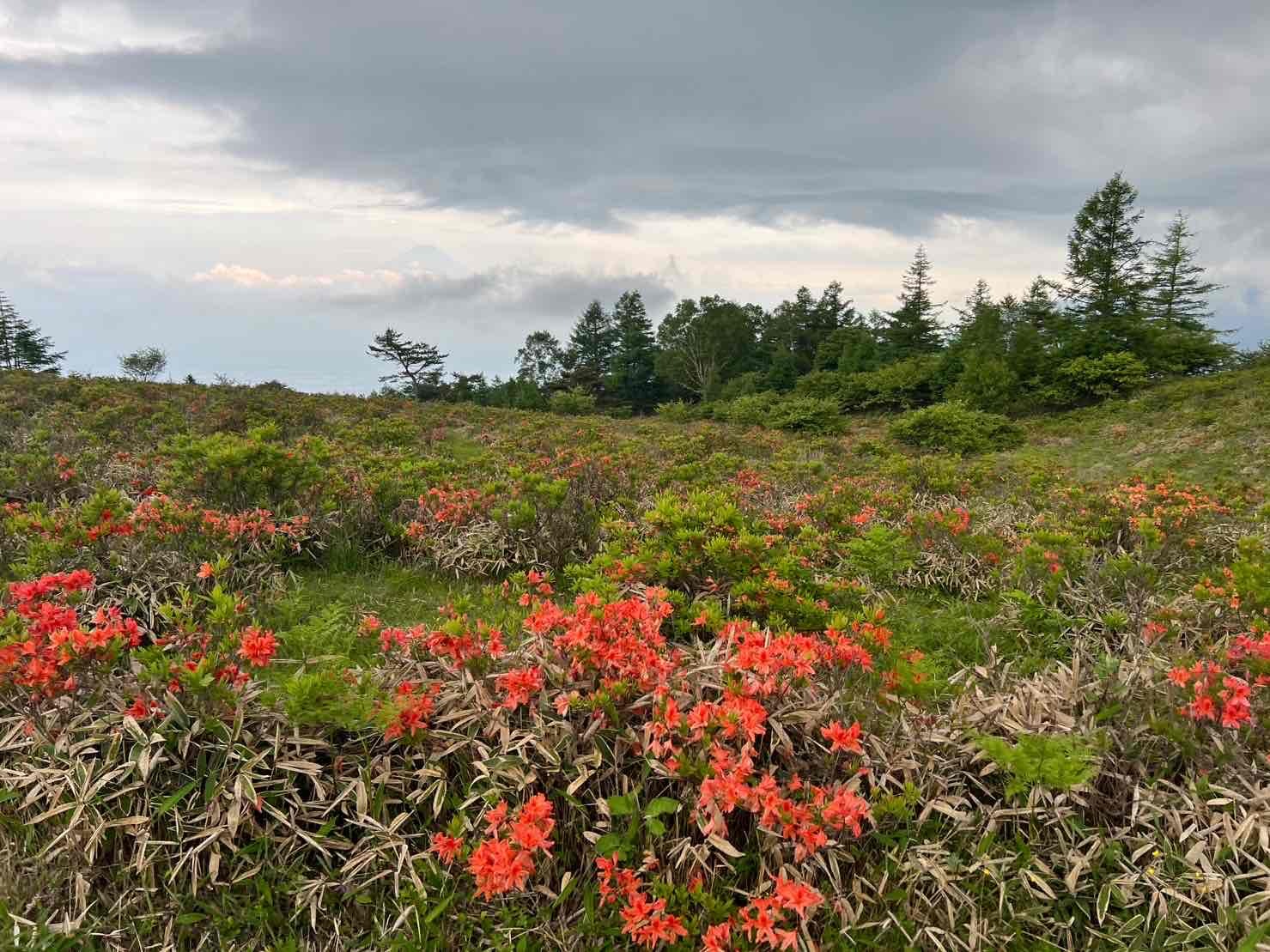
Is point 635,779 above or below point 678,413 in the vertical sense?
below

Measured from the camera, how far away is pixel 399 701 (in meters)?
2.67

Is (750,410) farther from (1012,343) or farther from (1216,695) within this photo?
(1216,695)

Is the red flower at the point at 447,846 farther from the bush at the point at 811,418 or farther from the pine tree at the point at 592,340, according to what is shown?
the pine tree at the point at 592,340

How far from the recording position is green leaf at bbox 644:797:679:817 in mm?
2383

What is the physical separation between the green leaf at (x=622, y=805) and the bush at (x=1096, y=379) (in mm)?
20787

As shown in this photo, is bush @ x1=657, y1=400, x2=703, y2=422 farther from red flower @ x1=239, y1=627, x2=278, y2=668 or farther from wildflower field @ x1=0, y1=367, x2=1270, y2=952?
red flower @ x1=239, y1=627, x2=278, y2=668

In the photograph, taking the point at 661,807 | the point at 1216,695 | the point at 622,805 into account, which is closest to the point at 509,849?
the point at 622,805

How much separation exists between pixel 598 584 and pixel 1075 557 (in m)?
3.66

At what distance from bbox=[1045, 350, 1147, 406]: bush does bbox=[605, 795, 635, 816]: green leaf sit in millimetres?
20787

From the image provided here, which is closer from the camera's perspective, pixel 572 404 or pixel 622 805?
pixel 622 805

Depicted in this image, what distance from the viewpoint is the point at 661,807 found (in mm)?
2395

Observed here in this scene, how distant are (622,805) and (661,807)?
15 cm

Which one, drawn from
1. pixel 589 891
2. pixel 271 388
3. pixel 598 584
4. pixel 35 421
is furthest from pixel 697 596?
pixel 271 388

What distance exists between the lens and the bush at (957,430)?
1631cm
